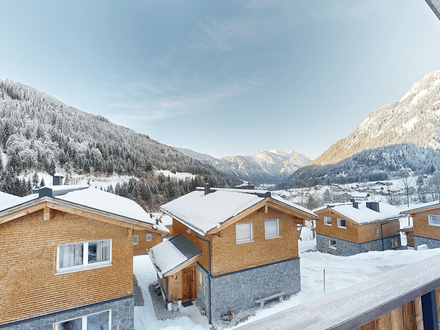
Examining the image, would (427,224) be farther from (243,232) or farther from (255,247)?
(243,232)

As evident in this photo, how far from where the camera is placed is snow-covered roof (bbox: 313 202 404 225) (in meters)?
20.2

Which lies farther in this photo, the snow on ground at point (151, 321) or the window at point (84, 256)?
the snow on ground at point (151, 321)

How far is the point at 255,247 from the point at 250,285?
1.80m

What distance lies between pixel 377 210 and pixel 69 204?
2825 centimetres

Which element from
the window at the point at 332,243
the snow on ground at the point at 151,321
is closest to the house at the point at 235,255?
the snow on ground at the point at 151,321

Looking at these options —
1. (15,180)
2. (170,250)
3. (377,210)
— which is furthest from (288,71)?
(15,180)

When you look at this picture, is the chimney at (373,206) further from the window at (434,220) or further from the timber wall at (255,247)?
the timber wall at (255,247)

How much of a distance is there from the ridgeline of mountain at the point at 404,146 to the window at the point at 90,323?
106m

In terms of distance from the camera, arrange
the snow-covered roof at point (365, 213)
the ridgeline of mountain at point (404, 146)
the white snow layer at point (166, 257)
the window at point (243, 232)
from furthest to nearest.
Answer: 1. the ridgeline of mountain at point (404, 146)
2. the snow-covered roof at point (365, 213)
3. the white snow layer at point (166, 257)
4. the window at point (243, 232)

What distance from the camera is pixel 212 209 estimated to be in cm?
1081

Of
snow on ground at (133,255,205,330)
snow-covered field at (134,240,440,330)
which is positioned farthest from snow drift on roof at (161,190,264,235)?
snow-covered field at (134,240,440,330)

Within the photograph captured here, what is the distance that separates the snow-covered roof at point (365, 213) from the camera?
66.4 feet

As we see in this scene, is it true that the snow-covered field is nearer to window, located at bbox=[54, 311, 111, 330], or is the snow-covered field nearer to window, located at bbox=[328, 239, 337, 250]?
window, located at bbox=[54, 311, 111, 330]

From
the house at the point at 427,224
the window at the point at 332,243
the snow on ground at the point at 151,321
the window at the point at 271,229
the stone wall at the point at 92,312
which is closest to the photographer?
the stone wall at the point at 92,312
